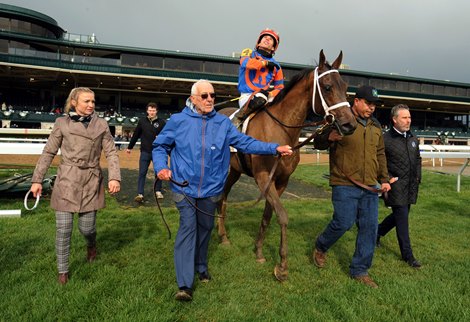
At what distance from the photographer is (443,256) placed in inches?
163

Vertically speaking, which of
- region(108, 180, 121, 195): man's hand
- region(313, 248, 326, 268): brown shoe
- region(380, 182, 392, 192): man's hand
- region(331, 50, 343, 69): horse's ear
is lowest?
region(313, 248, 326, 268): brown shoe

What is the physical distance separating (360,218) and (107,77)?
113 feet

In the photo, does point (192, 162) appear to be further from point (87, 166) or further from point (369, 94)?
point (369, 94)

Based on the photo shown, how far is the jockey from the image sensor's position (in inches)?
170

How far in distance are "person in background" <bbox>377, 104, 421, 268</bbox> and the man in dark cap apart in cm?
56

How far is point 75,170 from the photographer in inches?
122

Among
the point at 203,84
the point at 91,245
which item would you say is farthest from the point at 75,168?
the point at 203,84

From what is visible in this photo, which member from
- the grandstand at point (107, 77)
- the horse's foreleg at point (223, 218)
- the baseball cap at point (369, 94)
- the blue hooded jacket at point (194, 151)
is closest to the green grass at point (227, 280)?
the horse's foreleg at point (223, 218)

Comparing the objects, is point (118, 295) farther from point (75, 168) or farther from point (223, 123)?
point (223, 123)

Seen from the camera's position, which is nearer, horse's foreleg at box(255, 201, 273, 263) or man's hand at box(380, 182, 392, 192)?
man's hand at box(380, 182, 392, 192)

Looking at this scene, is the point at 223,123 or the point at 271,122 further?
the point at 271,122

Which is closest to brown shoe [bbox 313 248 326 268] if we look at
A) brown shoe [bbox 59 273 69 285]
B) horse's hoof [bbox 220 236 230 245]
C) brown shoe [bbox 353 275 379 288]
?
brown shoe [bbox 353 275 379 288]

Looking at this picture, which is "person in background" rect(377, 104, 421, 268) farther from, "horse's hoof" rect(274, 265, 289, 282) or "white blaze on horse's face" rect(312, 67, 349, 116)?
"horse's hoof" rect(274, 265, 289, 282)

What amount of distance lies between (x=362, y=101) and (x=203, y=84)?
1.70m
